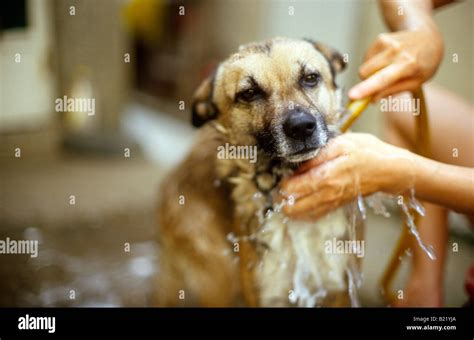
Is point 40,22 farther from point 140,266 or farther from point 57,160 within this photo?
point 140,266

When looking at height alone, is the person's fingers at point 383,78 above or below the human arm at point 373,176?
above

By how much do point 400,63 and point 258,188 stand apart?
0.49 m

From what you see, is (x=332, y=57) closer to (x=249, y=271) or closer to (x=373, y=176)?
(x=373, y=176)

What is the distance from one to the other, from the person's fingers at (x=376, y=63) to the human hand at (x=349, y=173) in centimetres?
17

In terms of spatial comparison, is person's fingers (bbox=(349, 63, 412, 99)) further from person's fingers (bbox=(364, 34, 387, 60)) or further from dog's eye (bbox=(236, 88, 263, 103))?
dog's eye (bbox=(236, 88, 263, 103))

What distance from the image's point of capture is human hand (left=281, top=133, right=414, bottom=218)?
1.27 metres

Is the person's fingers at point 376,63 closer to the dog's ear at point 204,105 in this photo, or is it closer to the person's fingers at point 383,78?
the person's fingers at point 383,78

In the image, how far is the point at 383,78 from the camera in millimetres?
1300

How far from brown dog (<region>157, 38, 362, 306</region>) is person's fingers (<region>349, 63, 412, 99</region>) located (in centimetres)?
12

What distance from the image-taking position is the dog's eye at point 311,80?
1.37 metres

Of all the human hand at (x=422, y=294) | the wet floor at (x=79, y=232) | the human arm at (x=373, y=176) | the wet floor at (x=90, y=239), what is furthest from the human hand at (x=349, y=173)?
the wet floor at (x=79, y=232)

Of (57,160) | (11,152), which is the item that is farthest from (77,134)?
(11,152)

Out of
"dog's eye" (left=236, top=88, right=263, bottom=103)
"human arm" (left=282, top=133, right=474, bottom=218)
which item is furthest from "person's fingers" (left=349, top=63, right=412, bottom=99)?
"dog's eye" (left=236, top=88, right=263, bottom=103)

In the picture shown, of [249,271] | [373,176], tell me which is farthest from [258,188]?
[373,176]
